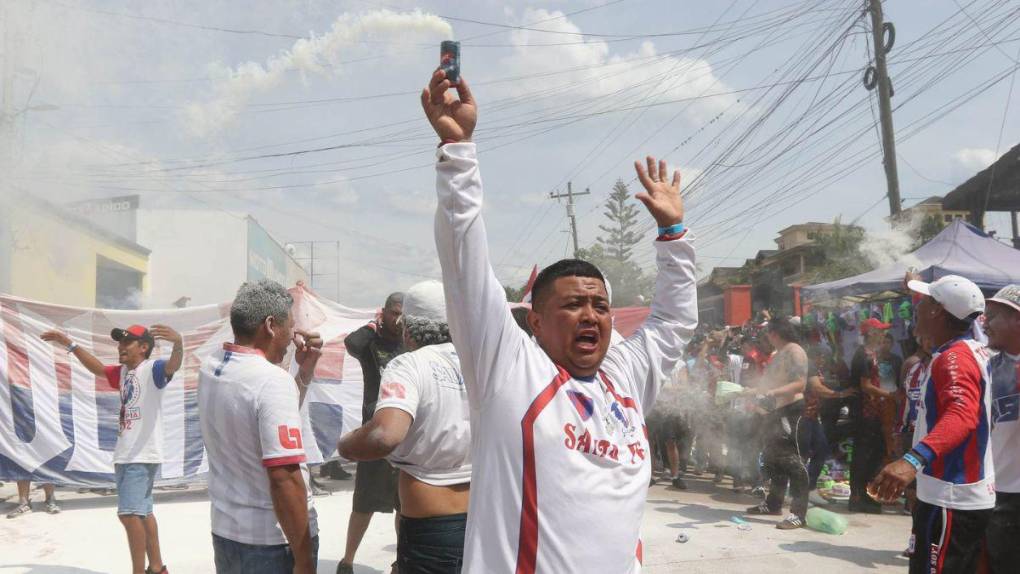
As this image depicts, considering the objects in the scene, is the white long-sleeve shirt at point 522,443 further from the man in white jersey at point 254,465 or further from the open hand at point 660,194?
the man in white jersey at point 254,465

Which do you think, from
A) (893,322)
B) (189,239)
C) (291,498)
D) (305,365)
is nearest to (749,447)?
(893,322)

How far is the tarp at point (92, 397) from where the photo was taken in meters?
8.48

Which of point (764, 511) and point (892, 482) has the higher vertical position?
point (892, 482)

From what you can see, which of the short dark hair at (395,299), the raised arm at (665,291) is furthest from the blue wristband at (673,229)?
the short dark hair at (395,299)

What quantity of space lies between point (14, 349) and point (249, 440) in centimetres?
749

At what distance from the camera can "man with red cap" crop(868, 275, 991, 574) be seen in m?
3.46

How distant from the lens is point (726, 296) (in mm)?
30469

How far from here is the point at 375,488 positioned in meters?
5.23

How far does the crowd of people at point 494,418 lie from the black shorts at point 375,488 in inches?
0.6

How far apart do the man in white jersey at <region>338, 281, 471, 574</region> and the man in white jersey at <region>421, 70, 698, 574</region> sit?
1035mm

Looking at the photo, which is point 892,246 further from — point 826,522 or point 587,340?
point 587,340

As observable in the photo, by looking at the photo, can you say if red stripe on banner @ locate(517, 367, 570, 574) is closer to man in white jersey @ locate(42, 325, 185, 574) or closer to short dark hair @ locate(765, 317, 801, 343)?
man in white jersey @ locate(42, 325, 185, 574)

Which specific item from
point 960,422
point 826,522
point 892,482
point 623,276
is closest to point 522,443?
point 892,482

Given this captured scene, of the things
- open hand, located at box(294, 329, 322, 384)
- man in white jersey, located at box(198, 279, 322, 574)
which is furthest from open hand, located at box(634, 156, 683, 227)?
open hand, located at box(294, 329, 322, 384)
